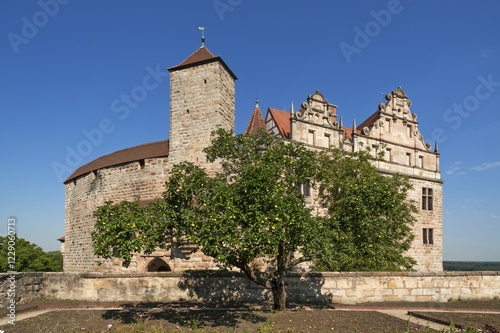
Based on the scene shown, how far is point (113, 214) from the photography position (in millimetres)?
8734

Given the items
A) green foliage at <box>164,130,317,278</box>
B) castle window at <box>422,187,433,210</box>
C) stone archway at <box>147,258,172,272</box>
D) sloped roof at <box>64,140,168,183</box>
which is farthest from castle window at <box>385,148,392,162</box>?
green foliage at <box>164,130,317,278</box>

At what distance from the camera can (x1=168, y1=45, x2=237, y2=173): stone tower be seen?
18.5m

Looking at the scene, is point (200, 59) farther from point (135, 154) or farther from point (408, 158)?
point (408, 158)

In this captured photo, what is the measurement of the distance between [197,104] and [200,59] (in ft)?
8.80

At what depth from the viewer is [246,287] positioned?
11906 mm

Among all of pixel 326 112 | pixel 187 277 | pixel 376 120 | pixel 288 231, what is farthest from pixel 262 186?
pixel 376 120

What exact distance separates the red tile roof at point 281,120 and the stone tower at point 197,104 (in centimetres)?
511

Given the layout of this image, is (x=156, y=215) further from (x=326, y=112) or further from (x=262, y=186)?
(x=326, y=112)

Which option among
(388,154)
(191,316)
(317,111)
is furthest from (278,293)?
(388,154)

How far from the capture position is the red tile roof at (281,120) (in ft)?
77.5

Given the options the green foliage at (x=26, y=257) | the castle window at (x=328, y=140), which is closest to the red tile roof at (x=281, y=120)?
the castle window at (x=328, y=140)

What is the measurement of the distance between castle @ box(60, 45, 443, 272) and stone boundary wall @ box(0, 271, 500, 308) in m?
1.81

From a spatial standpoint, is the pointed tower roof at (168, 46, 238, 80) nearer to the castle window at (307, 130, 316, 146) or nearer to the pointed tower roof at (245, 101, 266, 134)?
the pointed tower roof at (245, 101, 266, 134)

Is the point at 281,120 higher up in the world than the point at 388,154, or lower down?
higher up
